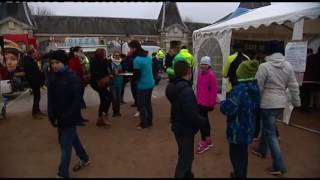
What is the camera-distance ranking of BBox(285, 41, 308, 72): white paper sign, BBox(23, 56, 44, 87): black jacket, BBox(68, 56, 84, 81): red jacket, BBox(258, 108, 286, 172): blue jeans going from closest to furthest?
BBox(258, 108, 286, 172): blue jeans < BBox(285, 41, 308, 72): white paper sign < BBox(68, 56, 84, 81): red jacket < BBox(23, 56, 44, 87): black jacket

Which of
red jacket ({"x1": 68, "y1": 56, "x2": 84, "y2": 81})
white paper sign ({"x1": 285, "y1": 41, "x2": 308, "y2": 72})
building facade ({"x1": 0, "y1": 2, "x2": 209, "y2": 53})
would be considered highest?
building facade ({"x1": 0, "y1": 2, "x2": 209, "y2": 53})

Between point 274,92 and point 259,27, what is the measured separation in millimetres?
6014

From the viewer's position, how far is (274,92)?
206 inches

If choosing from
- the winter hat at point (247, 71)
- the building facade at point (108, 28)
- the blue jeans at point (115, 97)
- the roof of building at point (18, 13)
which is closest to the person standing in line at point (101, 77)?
the blue jeans at point (115, 97)

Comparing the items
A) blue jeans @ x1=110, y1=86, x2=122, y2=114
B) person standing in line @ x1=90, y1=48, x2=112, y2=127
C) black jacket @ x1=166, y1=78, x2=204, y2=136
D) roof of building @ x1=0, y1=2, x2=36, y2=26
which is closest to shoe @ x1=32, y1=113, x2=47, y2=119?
blue jeans @ x1=110, y1=86, x2=122, y2=114

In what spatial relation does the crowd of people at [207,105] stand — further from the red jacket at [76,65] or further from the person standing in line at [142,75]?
the red jacket at [76,65]

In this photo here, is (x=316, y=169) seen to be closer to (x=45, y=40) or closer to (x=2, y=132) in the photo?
(x=2, y=132)

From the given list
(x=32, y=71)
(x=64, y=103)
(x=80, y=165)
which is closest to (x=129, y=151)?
(x=80, y=165)

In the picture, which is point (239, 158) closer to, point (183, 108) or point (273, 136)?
point (273, 136)

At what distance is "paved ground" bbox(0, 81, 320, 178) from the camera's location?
215 inches

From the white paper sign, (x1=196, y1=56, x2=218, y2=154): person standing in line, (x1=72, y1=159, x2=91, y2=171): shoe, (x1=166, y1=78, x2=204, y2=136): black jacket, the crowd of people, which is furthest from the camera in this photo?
the white paper sign

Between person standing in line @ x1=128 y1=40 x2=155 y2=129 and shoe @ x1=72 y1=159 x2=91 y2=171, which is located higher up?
person standing in line @ x1=128 y1=40 x2=155 y2=129

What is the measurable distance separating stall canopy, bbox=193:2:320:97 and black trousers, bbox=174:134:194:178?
13.9 feet

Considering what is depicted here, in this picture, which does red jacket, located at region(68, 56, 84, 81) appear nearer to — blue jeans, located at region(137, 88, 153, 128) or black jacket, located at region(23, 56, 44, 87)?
black jacket, located at region(23, 56, 44, 87)
